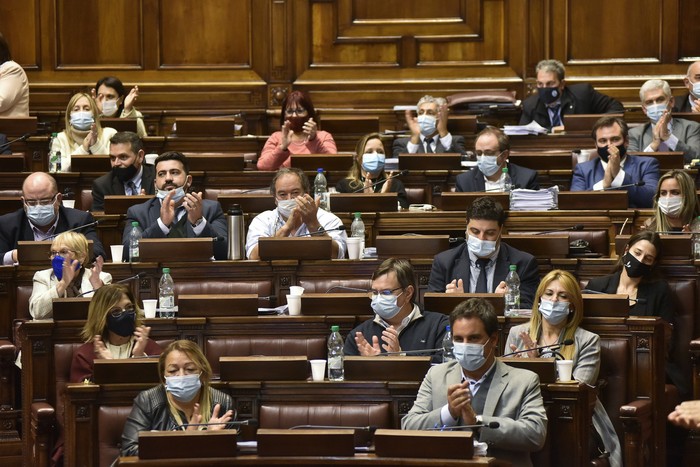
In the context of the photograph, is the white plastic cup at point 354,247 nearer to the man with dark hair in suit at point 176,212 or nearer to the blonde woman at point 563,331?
the man with dark hair in suit at point 176,212

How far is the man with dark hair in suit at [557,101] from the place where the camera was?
7.38 meters

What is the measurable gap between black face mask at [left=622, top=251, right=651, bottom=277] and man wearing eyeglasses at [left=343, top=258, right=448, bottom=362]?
772 millimetres

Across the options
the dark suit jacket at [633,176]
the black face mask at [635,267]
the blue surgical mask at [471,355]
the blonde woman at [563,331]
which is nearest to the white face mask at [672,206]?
the black face mask at [635,267]

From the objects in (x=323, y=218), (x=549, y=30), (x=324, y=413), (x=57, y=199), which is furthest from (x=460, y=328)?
(x=549, y=30)

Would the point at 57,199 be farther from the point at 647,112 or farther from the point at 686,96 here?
the point at 686,96

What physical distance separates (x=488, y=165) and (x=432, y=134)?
2.97 feet

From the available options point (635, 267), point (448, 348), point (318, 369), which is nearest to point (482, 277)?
point (635, 267)

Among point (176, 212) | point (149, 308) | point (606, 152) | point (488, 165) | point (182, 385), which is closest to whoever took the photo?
point (182, 385)

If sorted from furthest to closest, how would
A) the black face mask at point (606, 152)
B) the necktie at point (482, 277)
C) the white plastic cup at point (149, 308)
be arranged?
the black face mask at point (606, 152), the necktie at point (482, 277), the white plastic cup at point (149, 308)

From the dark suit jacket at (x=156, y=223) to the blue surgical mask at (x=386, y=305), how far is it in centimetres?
114

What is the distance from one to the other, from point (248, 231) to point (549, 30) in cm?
327

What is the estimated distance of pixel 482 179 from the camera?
622 centimetres

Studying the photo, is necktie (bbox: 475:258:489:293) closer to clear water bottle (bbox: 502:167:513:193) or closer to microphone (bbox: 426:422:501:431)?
clear water bottle (bbox: 502:167:513:193)

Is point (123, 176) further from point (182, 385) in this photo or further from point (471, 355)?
point (471, 355)
